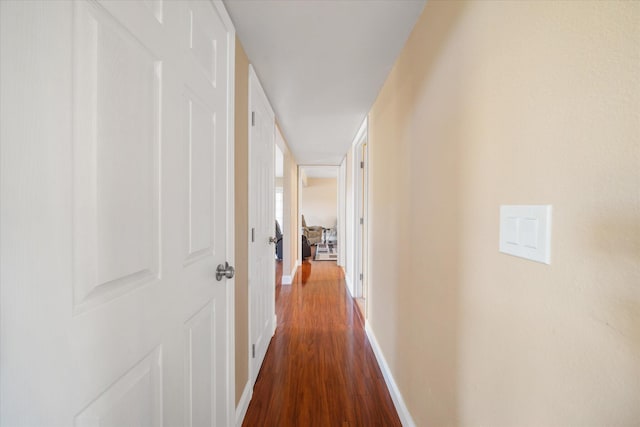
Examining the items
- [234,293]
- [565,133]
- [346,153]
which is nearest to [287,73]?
[234,293]

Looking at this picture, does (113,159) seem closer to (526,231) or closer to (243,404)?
(526,231)

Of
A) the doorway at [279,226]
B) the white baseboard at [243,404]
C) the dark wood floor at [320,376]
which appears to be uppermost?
the doorway at [279,226]

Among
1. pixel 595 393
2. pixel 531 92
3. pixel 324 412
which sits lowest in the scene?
pixel 324 412

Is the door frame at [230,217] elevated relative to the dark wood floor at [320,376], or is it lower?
elevated

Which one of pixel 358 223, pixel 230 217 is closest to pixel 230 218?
pixel 230 217

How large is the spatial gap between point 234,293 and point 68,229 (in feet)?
3.30

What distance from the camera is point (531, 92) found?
2.11 feet

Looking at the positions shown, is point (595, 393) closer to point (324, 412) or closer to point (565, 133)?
point (565, 133)

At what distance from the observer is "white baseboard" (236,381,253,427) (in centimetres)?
145

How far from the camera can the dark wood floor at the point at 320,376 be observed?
5.13 ft

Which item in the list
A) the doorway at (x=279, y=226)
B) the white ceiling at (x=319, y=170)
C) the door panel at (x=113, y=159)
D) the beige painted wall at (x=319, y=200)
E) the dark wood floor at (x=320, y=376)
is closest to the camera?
the door panel at (x=113, y=159)

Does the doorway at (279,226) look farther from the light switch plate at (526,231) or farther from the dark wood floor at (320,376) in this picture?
the light switch plate at (526,231)

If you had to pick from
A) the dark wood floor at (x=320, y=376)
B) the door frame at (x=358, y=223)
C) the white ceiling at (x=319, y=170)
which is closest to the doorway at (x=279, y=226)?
the white ceiling at (x=319, y=170)

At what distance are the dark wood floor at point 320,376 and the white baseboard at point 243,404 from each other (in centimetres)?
4
